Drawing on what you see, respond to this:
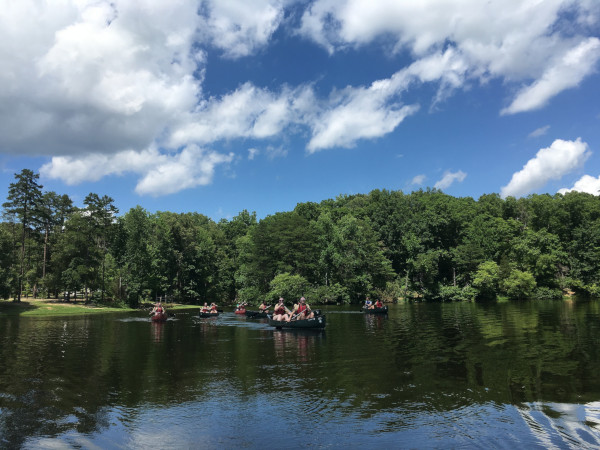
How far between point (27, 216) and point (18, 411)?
59.5 metres

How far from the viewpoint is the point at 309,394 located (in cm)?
1242

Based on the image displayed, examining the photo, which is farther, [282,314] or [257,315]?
[257,315]

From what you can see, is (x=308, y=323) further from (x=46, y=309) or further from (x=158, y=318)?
(x=46, y=309)

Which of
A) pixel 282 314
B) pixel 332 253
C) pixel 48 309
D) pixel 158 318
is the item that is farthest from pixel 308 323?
pixel 332 253

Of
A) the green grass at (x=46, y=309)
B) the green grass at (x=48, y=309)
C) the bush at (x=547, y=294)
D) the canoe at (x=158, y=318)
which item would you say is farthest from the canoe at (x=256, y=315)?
the bush at (x=547, y=294)

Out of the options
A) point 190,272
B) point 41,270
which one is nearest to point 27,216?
point 41,270

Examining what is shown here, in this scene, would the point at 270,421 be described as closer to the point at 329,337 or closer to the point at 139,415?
the point at 139,415

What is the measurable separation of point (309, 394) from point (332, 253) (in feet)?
203

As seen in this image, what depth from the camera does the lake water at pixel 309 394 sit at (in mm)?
9109

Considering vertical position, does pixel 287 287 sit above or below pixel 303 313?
above

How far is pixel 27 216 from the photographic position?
61031 mm

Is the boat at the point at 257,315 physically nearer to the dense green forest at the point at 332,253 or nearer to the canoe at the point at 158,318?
the canoe at the point at 158,318

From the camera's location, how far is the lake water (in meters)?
9.11

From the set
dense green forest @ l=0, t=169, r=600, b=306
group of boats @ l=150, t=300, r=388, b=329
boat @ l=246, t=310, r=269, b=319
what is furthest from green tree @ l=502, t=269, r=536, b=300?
boat @ l=246, t=310, r=269, b=319
